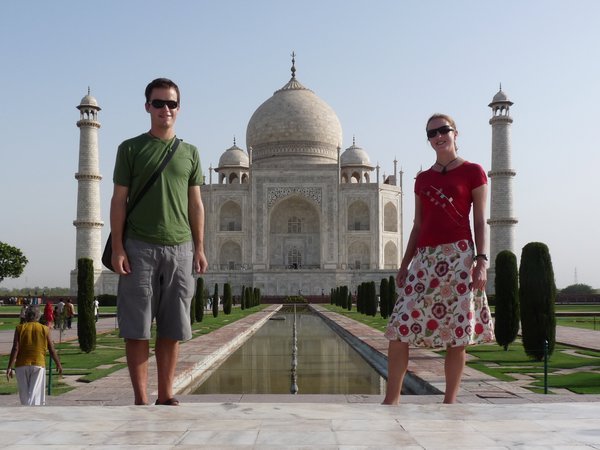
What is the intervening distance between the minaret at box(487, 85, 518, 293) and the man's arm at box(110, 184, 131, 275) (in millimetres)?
28348

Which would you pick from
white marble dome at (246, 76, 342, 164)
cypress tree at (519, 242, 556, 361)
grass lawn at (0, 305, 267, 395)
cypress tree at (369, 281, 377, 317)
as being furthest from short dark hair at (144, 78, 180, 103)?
white marble dome at (246, 76, 342, 164)

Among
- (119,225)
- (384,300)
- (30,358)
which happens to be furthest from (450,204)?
(384,300)

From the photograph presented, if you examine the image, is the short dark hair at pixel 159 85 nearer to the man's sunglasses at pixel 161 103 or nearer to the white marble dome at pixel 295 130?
the man's sunglasses at pixel 161 103

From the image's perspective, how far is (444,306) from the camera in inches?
119

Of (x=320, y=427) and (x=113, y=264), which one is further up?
(x=113, y=264)

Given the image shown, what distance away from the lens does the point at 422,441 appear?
2.20m

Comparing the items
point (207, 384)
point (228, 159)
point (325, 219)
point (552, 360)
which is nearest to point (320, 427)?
point (207, 384)

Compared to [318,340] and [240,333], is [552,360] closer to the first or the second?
[318,340]

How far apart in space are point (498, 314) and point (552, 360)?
4.58ft

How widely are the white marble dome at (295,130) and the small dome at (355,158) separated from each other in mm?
730

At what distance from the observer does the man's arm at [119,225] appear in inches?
112

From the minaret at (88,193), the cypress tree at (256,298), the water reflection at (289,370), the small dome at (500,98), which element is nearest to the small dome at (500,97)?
the small dome at (500,98)

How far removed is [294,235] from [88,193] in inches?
414

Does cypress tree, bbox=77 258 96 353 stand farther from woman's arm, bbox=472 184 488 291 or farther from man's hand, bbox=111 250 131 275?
woman's arm, bbox=472 184 488 291
